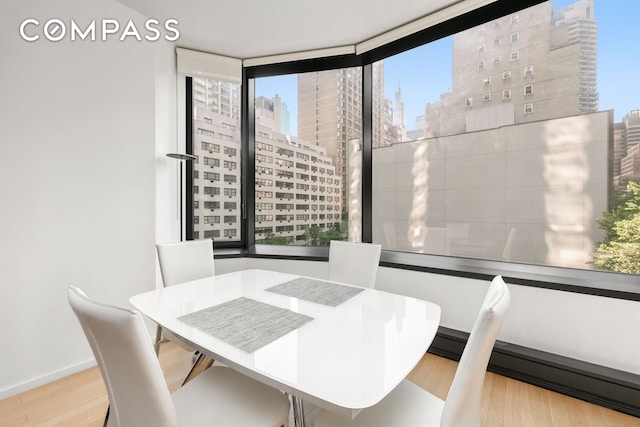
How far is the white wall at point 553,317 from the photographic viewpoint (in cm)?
170

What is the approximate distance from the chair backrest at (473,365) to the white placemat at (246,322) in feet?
1.95

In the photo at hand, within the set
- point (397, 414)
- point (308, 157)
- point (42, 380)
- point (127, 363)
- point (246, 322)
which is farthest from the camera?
point (308, 157)

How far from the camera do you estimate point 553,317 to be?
1.90 meters

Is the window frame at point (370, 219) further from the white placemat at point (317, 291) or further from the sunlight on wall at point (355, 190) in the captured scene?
the white placemat at point (317, 291)

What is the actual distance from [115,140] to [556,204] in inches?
130

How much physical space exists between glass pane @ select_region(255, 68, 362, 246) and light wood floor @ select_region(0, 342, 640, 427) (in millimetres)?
1617

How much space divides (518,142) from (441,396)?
187cm

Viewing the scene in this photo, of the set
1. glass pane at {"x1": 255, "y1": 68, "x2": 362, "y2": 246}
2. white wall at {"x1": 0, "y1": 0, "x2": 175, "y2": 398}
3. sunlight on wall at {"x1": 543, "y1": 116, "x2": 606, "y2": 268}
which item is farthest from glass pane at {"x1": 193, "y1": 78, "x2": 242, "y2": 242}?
sunlight on wall at {"x1": 543, "y1": 116, "x2": 606, "y2": 268}

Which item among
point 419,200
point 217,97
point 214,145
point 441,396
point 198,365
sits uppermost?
point 217,97

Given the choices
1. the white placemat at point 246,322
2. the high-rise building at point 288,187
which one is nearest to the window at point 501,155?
the high-rise building at point 288,187

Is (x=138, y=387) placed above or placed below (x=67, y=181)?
below

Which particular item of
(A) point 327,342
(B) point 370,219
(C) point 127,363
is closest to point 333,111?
(B) point 370,219

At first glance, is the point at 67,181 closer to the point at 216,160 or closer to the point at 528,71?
the point at 216,160

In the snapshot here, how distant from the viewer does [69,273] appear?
2.10m
